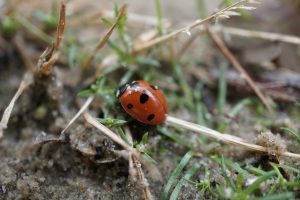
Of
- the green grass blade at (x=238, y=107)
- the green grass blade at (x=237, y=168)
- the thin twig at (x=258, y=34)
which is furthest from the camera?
the thin twig at (x=258, y=34)

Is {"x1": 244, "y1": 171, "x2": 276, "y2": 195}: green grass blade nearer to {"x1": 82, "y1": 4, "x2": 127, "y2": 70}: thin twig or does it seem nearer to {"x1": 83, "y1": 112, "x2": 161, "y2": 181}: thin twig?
{"x1": 83, "y1": 112, "x2": 161, "y2": 181}: thin twig

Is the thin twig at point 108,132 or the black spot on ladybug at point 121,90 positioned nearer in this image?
the thin twig at point 108,132

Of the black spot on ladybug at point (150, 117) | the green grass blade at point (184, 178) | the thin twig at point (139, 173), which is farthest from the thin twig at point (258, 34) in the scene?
the thin twig at point (139, 173)

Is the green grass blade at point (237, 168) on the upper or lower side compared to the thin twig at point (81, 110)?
Answer: lower

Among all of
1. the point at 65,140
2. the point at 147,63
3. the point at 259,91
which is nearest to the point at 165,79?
the point at 147,63

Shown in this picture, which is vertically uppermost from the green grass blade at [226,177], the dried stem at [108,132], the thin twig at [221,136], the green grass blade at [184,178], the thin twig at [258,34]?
the thin twig at [258,34]

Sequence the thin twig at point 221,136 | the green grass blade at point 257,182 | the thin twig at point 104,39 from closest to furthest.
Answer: the green grass blade at point 257,182 < the thin twig at point 221,136 < the thin twig at point 104,39

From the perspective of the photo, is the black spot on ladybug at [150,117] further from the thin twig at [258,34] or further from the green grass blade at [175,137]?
the thin twig at [258,34]
